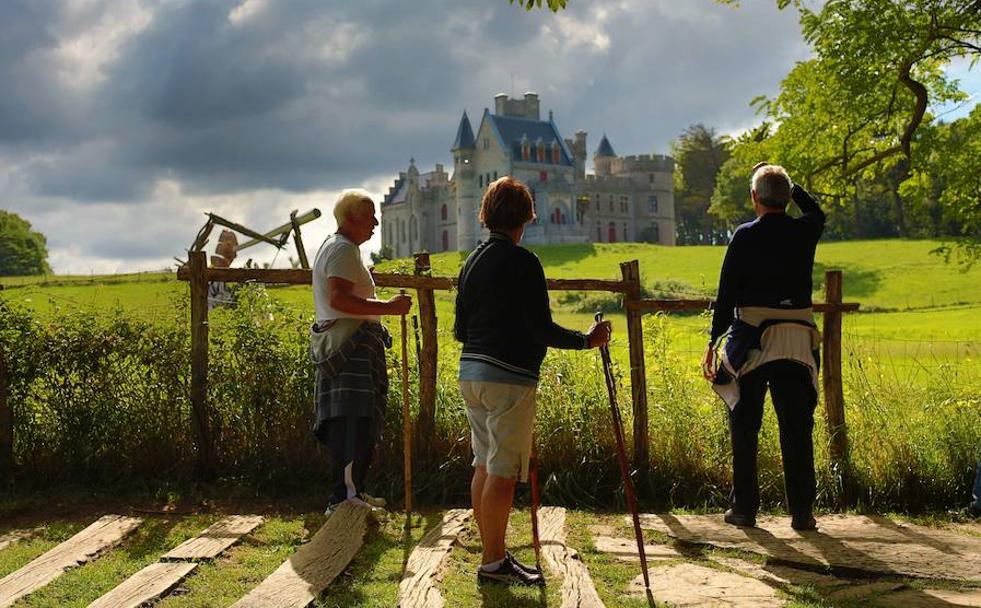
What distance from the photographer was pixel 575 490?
7164 millimetres

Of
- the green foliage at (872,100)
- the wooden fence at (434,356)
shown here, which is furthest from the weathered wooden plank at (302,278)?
the green foliage at (872,100)

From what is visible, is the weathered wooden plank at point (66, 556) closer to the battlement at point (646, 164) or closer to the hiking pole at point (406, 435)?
the hiking pole at point (406, 435)

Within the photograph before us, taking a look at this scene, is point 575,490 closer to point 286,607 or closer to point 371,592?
point 371,592

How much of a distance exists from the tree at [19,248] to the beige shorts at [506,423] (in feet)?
271

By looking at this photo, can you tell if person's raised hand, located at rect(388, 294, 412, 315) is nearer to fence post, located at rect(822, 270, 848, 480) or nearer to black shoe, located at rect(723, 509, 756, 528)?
black shoe, located at rect(723, 509, 756, 528)

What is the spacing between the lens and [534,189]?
90938mm

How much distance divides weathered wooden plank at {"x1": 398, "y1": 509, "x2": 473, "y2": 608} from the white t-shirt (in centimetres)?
133

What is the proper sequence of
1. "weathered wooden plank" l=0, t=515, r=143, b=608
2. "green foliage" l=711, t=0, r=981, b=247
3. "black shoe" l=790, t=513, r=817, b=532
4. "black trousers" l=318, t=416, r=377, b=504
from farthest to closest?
"green foliage" l=711, t=0, r=981, b=247
"black trousers" l=318, t=416, r=377, b=504
"black shoe" l=790, t=513, r=817, b=532
"weathered wooden plank" l=0, t=515, r=143, b=608

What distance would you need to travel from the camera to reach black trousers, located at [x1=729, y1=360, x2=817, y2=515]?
585 centimetres

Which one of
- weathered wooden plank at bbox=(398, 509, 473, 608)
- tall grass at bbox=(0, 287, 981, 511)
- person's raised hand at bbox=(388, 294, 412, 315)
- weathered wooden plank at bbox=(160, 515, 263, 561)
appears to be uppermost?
person's raised hand at bbox=(388, 294, 412, 315)

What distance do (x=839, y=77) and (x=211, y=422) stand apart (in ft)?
35.0

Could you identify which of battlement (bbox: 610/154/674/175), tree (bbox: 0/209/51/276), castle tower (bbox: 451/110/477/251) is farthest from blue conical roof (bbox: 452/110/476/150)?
tree (bbox: 0/209/51/276)

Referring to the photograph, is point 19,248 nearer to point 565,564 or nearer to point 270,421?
point 270,421

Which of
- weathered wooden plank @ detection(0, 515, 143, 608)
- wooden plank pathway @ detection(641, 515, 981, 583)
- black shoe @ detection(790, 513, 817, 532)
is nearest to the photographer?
weathered wooden plank @ detection(0, 515, 143, 608)
